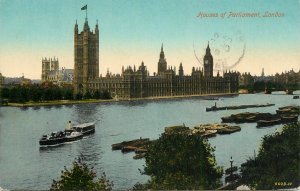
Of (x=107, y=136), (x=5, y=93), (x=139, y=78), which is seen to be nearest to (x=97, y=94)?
(x=139, y=78)

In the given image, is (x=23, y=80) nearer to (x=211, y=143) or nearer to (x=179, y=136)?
(x=179, y=136)

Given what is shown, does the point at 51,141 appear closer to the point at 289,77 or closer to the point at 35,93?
the point at 35,93

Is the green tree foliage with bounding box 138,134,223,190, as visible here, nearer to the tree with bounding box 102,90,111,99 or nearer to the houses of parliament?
the houses of parliament

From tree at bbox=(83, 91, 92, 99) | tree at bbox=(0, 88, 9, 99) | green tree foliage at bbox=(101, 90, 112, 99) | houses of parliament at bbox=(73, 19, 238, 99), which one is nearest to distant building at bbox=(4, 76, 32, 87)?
tree at bbox=(0, 88, 9, 99)

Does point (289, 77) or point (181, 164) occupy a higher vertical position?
point (289, 77)

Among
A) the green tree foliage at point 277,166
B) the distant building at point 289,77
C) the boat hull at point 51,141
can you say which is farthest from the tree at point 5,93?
the distant building at point 289,77
